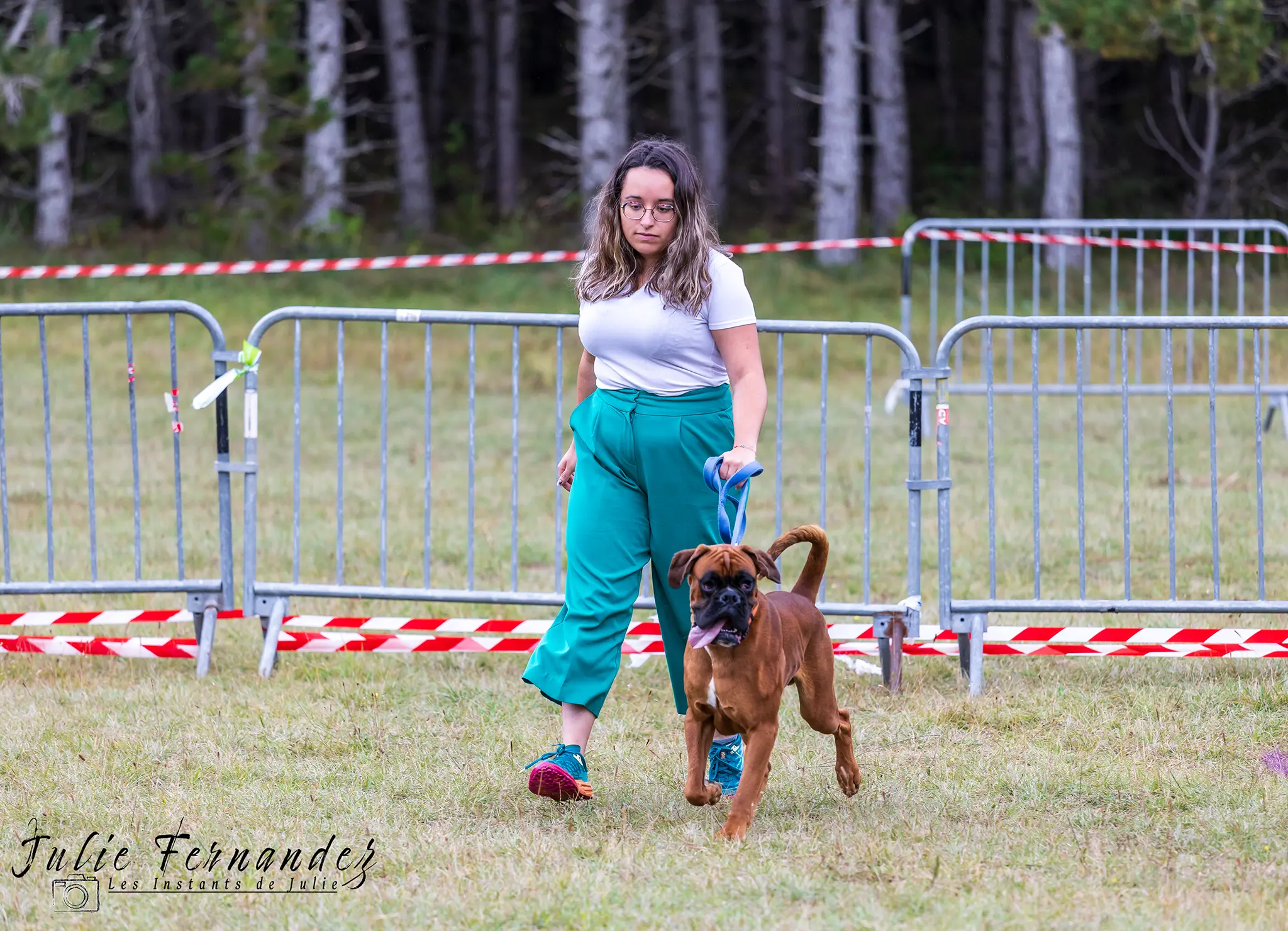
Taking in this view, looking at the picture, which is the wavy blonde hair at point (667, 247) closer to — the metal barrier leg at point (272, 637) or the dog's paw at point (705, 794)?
the dog's paw at point (705, 794)

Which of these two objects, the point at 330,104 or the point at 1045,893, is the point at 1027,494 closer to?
the point at 1045,893

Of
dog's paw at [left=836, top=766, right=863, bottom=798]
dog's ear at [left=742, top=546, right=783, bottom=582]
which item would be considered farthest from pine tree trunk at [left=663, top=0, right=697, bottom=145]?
dog's ear at [left=742, top=546, right=783, bottom=582]

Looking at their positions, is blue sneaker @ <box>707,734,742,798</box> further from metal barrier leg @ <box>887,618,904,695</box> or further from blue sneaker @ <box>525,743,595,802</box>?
metal barrier leg @ <box>887,618,904,695</box>

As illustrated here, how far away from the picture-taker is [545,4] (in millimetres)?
33219

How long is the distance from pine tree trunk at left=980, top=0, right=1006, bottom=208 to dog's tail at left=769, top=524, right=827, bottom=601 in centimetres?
2165

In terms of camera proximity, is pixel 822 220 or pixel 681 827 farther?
pixel 822 220

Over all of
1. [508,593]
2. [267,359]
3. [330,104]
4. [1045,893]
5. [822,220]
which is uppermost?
[330,104]

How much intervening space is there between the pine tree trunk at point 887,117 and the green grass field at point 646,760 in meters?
11.9

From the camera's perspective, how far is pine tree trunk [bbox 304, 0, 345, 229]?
19.1 metres

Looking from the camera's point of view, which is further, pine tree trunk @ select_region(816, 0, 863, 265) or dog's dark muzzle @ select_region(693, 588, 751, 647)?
pine tree trunk @ select_region(816, 0, 863, 265)

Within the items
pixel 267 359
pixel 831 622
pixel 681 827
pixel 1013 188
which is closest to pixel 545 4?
pixel 1013 188

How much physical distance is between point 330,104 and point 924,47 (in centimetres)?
1918

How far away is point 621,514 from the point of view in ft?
14.8

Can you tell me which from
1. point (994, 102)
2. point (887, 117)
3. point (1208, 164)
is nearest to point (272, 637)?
point (887, 117)
